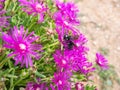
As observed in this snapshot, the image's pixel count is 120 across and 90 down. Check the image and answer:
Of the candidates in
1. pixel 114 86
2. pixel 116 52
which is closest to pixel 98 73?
pixel 114 86

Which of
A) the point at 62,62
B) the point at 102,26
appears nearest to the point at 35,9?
the point at 62,62

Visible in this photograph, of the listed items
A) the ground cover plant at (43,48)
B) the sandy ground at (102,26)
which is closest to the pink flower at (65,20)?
the ground cover plant at (43,48)

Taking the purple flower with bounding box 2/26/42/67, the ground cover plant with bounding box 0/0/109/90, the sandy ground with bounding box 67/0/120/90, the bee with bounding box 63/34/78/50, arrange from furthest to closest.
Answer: the sandy ground with bounding box 67/0/120/90
the bee with bounding box 63/34/78/50
the ground cover plant with bounding box 0/0/109/90
the purple flower with bounding box 2/26/42/67

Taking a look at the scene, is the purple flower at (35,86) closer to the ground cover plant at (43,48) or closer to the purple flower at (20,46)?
the ground cover plant at (43,48)

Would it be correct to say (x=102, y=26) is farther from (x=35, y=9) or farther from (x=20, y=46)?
(x=20, y=46)

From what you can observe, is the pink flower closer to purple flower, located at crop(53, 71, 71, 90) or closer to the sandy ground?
purple flower, located at crop(53, 71, 71, 90)

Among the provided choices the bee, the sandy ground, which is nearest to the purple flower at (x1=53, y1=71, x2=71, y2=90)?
the bee
